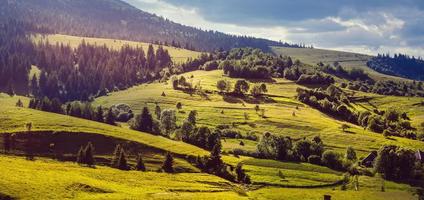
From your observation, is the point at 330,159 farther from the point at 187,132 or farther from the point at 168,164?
the point at 168,164

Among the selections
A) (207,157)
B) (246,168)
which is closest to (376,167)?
(246,168)

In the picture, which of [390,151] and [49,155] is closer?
[49,155]

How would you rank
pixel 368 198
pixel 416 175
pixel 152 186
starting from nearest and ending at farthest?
pixel 152 186, pixel 368 198, pixel 416 175

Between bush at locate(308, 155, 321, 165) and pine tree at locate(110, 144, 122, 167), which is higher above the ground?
pine tree at locate(110, 144, 122, 167)

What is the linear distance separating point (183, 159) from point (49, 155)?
37.5 metres

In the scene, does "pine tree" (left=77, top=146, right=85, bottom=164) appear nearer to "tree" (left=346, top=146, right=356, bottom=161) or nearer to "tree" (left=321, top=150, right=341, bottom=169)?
"tree" (left=321, top=150, right=341, bottom=169)

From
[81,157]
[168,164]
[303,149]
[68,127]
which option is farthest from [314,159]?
[81,157]

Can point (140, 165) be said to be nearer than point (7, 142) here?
No

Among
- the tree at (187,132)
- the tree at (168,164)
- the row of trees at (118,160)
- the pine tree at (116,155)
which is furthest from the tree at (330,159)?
the pine tree at (116,155)

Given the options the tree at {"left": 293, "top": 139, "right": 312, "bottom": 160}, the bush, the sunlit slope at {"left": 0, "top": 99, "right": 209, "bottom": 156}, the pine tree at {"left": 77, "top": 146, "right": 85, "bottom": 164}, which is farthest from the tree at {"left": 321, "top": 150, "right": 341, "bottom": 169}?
the pine tree at {"left": 77, "top": 146, "right": 85, "bottom": 164}

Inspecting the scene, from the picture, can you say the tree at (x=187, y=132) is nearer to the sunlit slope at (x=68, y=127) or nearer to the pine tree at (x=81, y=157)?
→ the sunlit slope at (x=68, y=127)

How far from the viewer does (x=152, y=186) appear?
368ft

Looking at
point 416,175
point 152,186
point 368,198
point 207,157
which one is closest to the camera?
point 152,186

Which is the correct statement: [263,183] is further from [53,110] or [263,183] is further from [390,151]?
[53,110]
